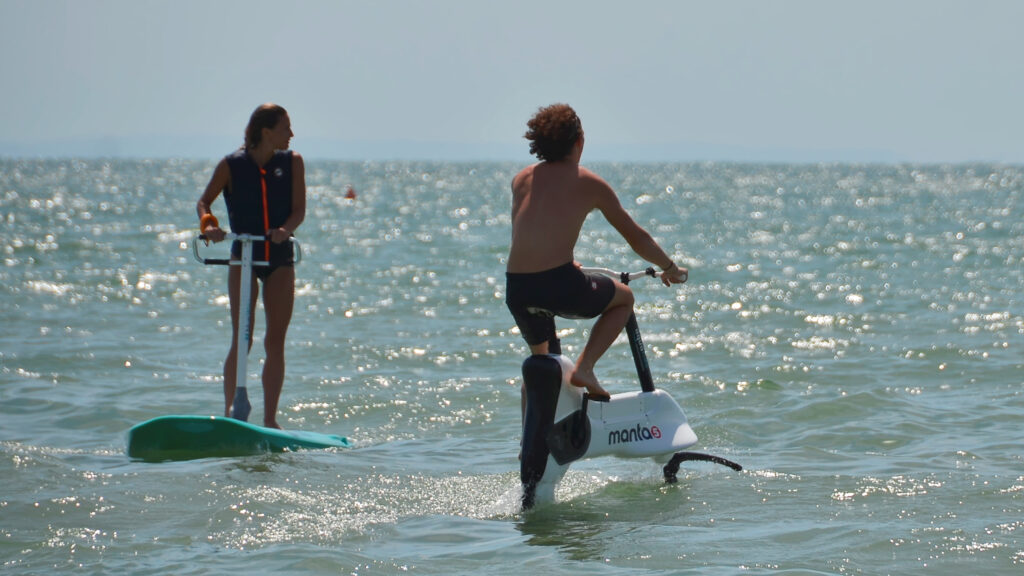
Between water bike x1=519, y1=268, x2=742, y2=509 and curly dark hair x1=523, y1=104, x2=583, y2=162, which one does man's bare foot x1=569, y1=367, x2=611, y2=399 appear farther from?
curly dark hair x1=523, y1=104, x2=583, y2=162

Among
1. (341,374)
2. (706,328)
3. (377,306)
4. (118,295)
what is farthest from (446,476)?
(118,295)

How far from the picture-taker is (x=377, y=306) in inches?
628

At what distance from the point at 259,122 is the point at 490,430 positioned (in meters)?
2.64

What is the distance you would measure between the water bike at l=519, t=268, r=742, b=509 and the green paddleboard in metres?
1.89

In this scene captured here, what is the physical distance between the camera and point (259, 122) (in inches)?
282

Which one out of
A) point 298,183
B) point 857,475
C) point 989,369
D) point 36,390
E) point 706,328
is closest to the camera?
point 857,475

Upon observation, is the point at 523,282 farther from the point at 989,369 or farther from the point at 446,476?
the point at 989,369

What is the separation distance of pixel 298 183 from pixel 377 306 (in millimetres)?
8719

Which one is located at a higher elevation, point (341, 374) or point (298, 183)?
point (298, 183)

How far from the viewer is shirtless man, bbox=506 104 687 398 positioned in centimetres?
574

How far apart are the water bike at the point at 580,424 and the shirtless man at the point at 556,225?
6.3 inches

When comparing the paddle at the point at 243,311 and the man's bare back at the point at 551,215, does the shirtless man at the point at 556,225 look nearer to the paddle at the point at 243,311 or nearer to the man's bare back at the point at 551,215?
the man's bare back at the point at 551,215

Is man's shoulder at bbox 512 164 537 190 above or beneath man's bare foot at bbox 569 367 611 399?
above

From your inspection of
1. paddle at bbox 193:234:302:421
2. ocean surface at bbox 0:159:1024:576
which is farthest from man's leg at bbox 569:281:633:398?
paddle at bbox 193:234:302:421
